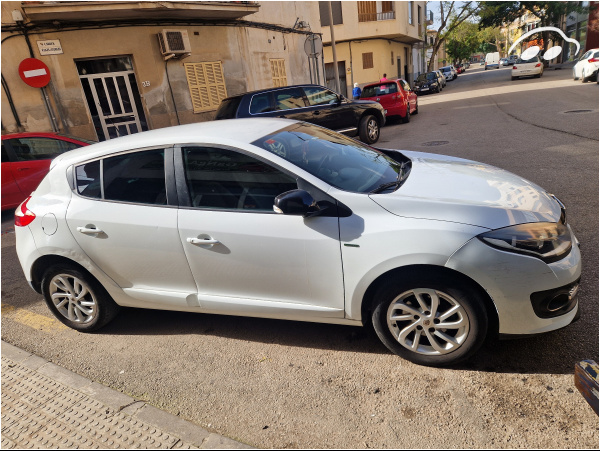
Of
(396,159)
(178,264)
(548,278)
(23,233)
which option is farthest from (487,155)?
(23,233)

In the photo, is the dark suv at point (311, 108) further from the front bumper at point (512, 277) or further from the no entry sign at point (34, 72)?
the front bumper at point (512, 277)

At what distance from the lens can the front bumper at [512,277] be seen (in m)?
2.30

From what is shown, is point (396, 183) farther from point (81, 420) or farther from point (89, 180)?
point (81, 420)

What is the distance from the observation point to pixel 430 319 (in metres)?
2.53

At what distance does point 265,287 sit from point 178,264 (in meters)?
0.68

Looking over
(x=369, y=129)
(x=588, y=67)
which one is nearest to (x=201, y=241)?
(x=369, y=129)

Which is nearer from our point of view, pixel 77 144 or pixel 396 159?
pixel 396 159

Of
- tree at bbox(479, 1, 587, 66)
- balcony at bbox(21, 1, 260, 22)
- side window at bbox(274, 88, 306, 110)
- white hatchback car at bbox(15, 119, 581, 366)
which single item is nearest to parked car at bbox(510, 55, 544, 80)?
tree at bbox(479, 1, 587, 66)

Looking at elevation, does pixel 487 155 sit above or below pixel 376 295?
below

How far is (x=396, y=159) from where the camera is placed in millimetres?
3654

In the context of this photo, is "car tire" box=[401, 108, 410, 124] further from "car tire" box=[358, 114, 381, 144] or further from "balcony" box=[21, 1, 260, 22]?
"balcony" box=[21, 1, 260, 22]

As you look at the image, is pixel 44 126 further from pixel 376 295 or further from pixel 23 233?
pixel 376 295

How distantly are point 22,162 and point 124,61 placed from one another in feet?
23.7

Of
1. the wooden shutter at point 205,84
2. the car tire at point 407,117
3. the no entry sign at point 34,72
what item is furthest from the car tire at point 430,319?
the car tire at point 407,117
